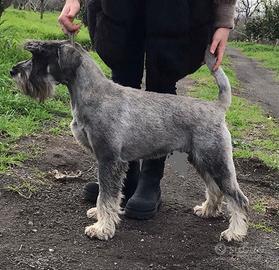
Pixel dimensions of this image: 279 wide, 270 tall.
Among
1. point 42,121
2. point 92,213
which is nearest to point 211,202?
point 92,213

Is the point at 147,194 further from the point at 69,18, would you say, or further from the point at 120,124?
the point at 69,18

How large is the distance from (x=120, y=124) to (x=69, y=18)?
2.66ft

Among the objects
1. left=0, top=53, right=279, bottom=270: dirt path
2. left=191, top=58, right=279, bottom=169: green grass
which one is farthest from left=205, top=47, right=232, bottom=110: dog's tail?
left=191, top=58, right=279, bottom=169: green grass

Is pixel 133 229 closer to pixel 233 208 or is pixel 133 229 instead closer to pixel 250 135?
pixel 233 208

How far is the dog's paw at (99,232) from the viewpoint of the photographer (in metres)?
3.55

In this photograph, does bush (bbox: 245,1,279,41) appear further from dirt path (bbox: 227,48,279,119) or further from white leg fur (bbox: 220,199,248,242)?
white leg fur (bbox: 220,199,248,242)

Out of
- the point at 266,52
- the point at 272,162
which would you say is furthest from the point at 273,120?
the point at 266,52

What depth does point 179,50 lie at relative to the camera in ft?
12.8

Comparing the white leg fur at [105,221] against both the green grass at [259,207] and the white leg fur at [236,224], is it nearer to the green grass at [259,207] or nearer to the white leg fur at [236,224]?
the white leg fur at [236,224]

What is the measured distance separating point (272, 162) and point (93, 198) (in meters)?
2.44

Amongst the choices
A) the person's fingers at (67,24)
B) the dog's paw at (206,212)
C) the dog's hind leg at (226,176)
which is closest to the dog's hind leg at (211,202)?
the dog's paw at (206,212)

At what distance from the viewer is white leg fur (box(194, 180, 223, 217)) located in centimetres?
403

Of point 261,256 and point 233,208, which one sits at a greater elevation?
point 233,208

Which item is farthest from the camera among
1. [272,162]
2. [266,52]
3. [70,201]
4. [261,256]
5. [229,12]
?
→ [266,52]
